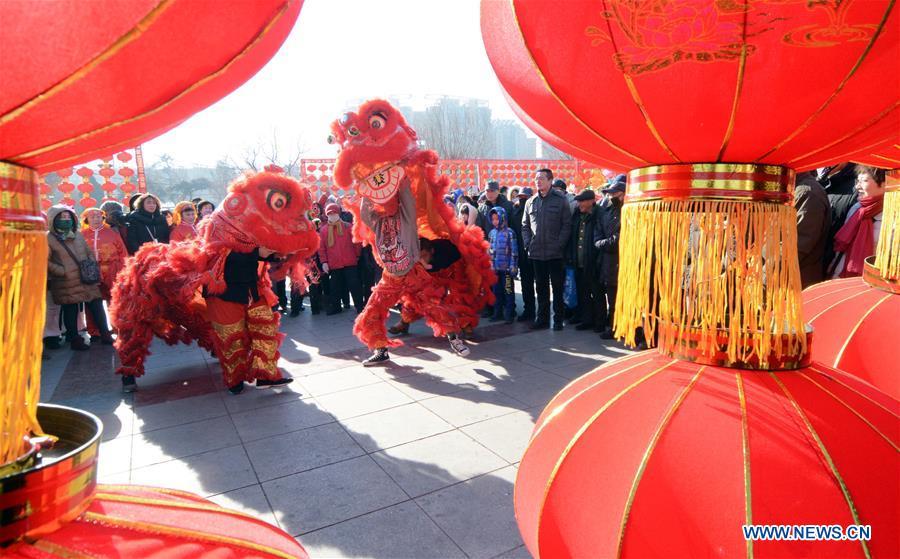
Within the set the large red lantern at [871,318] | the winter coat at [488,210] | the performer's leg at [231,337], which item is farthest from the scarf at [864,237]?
the winter coat at [488,210]

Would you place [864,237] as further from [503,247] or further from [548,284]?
[503,247]

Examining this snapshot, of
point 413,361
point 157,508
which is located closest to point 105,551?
point 157,508

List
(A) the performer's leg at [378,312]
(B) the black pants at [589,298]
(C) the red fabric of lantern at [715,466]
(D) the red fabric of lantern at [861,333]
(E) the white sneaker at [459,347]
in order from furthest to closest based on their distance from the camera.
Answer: (B) the black pants at [589,298] → (E) the white sneaker at [459,347] → (A) the performer's leg at [378,312] → (D) the red fabric of lantern at [861,333] → (C) the red fabric of lantern at [715,466]

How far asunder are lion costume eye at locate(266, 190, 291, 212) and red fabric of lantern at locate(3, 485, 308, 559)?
288 centimetres

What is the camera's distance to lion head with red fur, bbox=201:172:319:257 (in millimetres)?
3604

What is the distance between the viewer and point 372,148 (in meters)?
4.09

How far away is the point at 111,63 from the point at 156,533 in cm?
66

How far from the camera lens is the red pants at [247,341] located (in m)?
3.88

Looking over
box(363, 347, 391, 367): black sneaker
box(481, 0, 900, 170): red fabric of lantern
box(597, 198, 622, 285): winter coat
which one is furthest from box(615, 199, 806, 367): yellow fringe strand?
box(597, 198, 622, 285): winter coat

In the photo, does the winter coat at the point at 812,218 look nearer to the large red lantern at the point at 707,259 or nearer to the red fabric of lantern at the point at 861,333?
the red fabric of lantern at the point at 861,333

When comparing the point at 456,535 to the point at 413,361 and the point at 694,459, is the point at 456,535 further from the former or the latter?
the point at 413,361

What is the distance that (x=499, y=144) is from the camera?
44000 millimetres

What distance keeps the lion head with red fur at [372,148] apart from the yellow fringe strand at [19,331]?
3.46m

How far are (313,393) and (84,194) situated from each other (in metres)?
8.06
